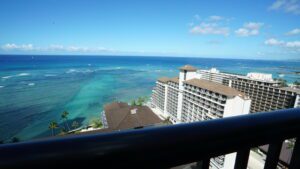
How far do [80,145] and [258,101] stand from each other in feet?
108

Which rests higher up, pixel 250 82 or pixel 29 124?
pixel 250 82

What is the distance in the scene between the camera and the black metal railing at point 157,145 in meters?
0.42

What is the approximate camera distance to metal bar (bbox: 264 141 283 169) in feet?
2.49

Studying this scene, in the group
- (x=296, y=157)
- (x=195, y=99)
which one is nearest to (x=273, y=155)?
(x=296, y=157)

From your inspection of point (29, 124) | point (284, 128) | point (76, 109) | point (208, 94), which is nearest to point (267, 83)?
point (208, 94)

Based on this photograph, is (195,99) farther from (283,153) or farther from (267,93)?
(283,153)

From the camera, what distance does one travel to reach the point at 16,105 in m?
27.2

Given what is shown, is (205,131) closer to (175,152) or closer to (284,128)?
(175,152)

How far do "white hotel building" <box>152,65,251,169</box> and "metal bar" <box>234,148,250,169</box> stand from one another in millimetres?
16328

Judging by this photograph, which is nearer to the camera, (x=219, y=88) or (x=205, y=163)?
(x=205, y=163)

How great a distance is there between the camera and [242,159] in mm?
708

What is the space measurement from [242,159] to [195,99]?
64.4ft

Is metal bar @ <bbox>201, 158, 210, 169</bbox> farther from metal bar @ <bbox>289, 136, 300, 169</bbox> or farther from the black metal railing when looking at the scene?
metal bar @ <bbox>289, 136, 300, 169</bbox>

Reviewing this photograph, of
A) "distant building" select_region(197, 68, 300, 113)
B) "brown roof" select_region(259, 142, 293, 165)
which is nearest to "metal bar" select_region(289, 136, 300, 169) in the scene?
"brown roof" select_region(259, 142, 293, 165)
